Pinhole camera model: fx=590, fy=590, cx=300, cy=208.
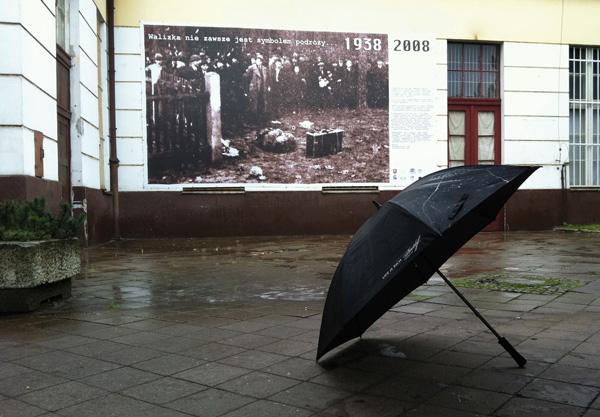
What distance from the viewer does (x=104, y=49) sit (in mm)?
13914

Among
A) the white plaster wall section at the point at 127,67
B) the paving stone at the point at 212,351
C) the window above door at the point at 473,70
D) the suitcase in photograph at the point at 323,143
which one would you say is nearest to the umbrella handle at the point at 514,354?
the paving stone at the point at 212,351

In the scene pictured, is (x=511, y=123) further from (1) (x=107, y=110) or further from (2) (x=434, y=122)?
(1) (x=107, y=110)

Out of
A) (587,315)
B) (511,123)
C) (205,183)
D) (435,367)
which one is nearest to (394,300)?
(435,367)

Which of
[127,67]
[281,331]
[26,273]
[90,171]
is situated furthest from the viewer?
[127,67]

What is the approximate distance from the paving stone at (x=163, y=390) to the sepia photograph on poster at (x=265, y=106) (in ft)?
37.2

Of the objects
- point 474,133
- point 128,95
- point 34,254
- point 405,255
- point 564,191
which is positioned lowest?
point 34,254

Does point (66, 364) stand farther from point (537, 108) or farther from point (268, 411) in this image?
point (537, 108)

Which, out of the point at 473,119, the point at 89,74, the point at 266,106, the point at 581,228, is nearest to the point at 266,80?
the point at 266,106

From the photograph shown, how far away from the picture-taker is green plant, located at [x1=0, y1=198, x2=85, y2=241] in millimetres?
5605

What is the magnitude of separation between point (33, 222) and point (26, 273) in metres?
0.58

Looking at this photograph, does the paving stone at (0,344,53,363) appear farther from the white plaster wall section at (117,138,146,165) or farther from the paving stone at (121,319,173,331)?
the white plaster wall section at (117,138,146,165)

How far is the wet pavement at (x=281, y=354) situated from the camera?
10.1ft

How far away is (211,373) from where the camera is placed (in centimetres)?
364

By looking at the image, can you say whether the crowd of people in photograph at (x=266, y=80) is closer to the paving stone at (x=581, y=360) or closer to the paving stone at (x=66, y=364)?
the paving stone at (x=66, y=364)
